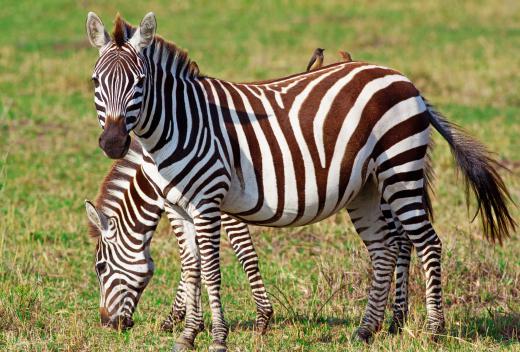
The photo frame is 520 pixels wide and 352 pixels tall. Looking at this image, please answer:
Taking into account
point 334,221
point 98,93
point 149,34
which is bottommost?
point 334,221

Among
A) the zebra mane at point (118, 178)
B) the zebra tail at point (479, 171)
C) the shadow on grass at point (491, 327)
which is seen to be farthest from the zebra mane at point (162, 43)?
the shadow on grass at point (491, 327)

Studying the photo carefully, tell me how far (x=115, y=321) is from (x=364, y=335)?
186 cm

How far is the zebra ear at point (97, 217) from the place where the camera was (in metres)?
6.77

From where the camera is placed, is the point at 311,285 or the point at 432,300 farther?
the point at 311,285

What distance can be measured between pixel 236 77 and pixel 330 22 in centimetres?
736

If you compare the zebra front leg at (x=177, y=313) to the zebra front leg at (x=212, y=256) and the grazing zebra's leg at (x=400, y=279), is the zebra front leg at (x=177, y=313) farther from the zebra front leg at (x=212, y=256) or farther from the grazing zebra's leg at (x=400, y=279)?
the grazing zebra's leg at (x=400, y=279)

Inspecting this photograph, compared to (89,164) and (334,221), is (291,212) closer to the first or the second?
(334,221)

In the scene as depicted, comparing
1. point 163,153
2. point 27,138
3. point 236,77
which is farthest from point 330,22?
point 163,153

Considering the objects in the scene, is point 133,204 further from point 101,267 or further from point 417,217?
point 417,217

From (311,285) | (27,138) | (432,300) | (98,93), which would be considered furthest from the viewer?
(27,138)

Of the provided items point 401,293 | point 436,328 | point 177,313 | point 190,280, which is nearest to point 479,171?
point 401,293

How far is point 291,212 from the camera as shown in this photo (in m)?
6.50

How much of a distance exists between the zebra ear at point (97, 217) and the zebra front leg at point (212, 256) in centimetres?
96

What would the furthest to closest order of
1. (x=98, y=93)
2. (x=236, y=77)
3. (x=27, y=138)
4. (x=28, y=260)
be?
(x=236, y=77), (x=27, y=138), (x=28, y=260), (x=98, y=93)
